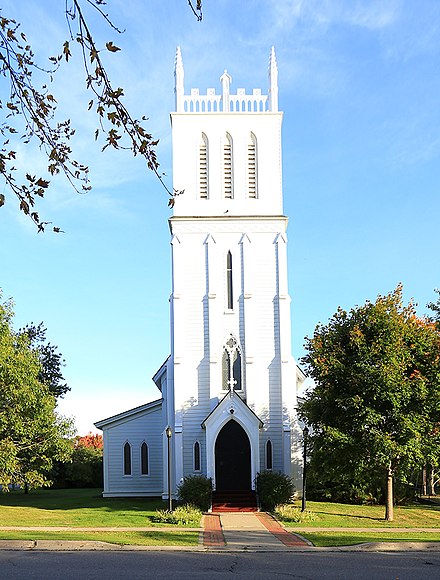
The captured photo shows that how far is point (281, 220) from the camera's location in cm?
3769

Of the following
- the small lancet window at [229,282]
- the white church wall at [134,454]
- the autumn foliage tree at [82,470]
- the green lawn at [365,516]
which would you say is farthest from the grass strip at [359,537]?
the autumn foliage tree at [82,470]

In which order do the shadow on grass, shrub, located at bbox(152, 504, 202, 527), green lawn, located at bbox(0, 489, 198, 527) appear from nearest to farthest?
shrub, located at bbox(152, 504, 202, 527), green lawn, located at bbox(0, 489, 198, 527), the shadow on grass

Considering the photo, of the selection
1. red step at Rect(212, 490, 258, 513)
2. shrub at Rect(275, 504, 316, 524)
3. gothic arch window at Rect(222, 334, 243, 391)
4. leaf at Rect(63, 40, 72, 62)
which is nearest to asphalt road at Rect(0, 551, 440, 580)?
shrub at Rect(275, 504, 316, 524)

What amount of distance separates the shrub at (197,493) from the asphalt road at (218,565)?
44.4 ft

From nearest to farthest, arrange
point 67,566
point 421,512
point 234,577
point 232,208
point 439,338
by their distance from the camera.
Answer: point 234,577 → point 67,566 → point 439,338 → point 421,512 → point 232,208

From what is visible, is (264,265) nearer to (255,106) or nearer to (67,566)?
(255,106)

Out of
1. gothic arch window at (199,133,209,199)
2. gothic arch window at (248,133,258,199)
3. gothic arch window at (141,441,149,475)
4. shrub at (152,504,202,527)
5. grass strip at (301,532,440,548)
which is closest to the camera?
grass strip at (301,532,440,548)

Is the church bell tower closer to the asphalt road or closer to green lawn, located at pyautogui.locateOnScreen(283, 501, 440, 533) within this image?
green lawn, located at pyautogui.locateOnScreen(283, 501, 440, 533)

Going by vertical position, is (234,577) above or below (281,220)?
below

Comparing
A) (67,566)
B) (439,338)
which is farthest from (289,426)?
(67,566)

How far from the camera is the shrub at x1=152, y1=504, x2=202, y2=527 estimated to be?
28.0 metres

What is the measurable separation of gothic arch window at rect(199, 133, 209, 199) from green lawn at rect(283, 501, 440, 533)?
15559mm

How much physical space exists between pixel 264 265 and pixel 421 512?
13452 millimetres

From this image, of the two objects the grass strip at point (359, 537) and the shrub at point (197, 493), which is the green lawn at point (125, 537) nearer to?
the grass strip at point (359, 537)
